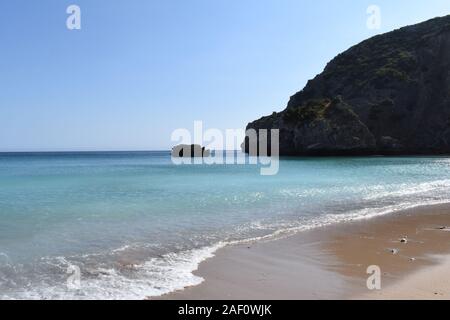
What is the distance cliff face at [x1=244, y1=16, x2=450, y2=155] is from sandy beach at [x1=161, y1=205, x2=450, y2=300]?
81296 mm

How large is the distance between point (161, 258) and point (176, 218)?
5.42 meters

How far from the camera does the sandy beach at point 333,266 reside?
25.2 feet

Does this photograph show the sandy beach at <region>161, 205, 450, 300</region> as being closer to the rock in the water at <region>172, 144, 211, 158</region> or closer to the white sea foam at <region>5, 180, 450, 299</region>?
the white sea foam at <region>5, 180, 450, 299</region>

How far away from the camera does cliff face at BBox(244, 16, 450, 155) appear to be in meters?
93.9

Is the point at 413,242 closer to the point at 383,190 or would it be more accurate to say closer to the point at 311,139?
the point at 383,190

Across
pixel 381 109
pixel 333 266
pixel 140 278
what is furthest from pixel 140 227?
pixel 381 109

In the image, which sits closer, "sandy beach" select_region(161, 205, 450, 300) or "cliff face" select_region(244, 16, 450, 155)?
"sandy beach" select_region(161, 205, 450, 300)

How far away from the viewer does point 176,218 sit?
15.7 m

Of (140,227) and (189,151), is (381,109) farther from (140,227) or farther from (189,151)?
(140,227)

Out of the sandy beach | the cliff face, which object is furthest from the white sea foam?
the cliff face

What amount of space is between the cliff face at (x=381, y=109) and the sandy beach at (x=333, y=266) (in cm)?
8130
